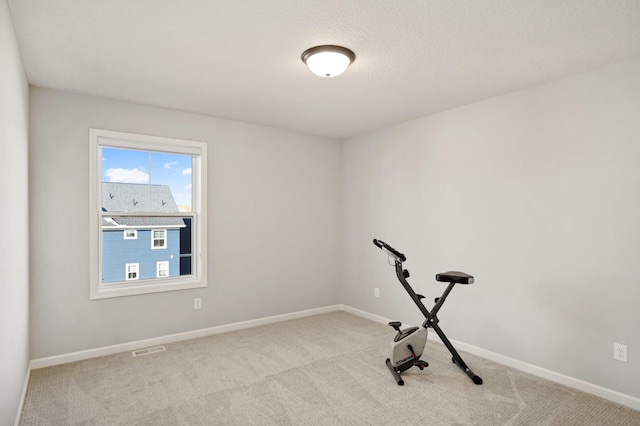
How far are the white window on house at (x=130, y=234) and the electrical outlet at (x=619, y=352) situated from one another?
172 inches

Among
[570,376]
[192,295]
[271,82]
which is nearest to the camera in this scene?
[570,376]

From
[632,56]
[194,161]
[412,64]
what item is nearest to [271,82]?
[412,64]

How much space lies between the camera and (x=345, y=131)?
191 inches

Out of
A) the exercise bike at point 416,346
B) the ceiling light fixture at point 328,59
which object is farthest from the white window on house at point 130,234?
the exercise bike at point 416,346

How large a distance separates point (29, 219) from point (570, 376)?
474cm

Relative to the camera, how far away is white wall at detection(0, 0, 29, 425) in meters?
1.87

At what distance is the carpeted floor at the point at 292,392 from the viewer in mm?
2408

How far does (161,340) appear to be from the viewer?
3.80 metres

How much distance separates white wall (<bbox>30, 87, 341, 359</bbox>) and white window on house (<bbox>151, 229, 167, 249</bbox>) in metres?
0.50

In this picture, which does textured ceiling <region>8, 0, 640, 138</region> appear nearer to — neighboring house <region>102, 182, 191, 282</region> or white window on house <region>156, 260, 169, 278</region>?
neighboring house <region>102, 182, 191, 282</region>

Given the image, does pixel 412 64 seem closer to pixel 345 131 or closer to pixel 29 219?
pixel 345 131

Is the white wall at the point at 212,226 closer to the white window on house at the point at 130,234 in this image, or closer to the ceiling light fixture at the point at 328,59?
the white window on house at the point at 130,234

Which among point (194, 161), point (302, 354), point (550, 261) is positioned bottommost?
point (302, 354)

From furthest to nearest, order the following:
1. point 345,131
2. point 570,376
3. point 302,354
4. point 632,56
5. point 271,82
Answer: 1. point 345,131
2. point 302,354
3. point 271,82
4. point 570,376
5. point 632,56
